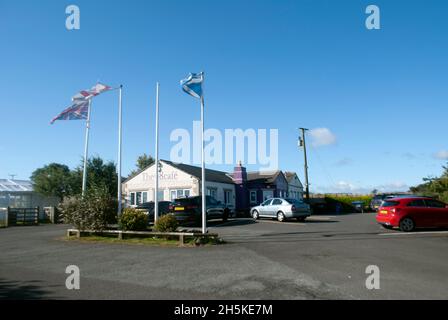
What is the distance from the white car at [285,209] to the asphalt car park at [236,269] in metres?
9.42

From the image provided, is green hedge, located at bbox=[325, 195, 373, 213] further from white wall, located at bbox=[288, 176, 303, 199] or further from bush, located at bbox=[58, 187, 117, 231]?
bush, located at bbox=[58, 187, 117, 231]

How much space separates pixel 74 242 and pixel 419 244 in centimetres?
1299

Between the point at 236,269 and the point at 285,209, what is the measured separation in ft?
50.6

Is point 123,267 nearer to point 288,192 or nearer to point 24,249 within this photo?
point 24,249

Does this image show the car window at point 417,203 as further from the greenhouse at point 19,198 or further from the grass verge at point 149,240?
the greenhouse at point 19,198

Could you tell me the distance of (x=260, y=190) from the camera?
38.8 m

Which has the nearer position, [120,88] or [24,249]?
[24,249]

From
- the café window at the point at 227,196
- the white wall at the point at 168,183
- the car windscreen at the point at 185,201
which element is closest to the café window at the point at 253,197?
the white wall at the point at 168,183

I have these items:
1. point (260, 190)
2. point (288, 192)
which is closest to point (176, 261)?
point (260, 190)

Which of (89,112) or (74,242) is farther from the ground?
(89,112)

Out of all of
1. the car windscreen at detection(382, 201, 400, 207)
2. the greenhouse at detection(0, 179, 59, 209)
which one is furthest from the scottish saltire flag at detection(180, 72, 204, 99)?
the greenhouse at detection(0, 179, 59, 209)

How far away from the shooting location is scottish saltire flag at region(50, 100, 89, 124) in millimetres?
19453

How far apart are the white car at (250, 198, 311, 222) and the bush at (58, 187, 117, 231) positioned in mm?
11449

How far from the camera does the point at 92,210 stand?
1578 cm
